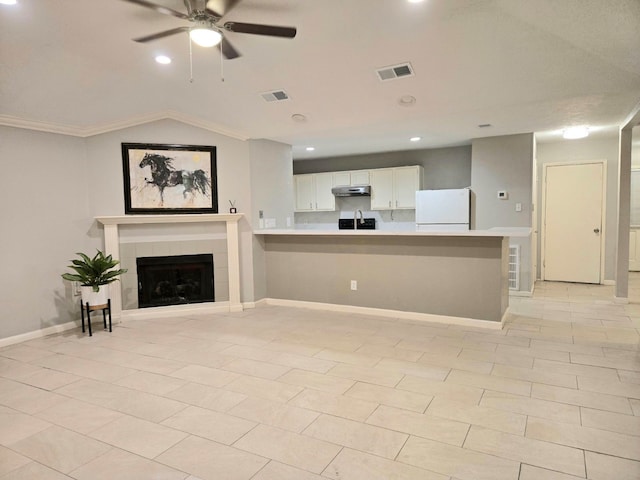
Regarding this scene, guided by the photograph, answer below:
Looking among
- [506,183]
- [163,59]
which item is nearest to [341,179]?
[506,183]

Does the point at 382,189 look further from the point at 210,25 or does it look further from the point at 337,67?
the point at 210,25

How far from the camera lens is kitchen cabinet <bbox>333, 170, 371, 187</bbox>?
722 cm

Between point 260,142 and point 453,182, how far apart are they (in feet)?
11.3

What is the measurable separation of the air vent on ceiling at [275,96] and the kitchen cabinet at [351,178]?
3.16m

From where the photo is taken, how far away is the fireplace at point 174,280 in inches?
197

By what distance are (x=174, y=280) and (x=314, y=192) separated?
11.5ft

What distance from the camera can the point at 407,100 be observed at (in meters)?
4.13

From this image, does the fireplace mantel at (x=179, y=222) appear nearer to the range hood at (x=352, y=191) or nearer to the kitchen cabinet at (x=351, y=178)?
the range hood at (x=352, y=191)

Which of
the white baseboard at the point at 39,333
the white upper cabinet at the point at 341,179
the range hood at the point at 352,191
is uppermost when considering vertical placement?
the white upper cabinet at the point at 341,179

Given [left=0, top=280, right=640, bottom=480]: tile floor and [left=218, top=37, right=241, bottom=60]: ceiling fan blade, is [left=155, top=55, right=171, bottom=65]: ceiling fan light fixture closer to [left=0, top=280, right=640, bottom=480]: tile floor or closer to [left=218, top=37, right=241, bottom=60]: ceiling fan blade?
[left=218, top=37, right=241, bottom=60]: ceiling fan blade

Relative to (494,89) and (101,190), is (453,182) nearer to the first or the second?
(494,89)

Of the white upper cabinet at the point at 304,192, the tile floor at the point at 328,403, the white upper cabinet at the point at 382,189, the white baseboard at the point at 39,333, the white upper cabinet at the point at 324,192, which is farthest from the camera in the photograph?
the white upper cabinet at the point at 304,192

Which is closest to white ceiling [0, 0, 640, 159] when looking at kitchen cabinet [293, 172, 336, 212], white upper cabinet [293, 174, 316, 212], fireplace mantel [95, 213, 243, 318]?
fireplace mantel [95, 213, 243, 318]

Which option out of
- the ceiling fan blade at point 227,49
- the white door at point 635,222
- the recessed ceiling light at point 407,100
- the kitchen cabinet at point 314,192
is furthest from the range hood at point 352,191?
the white door at point 635,222
